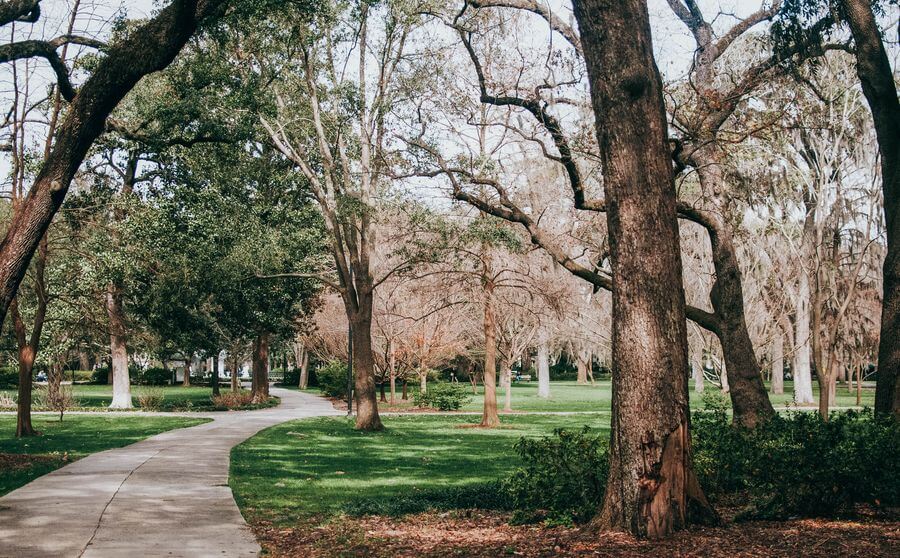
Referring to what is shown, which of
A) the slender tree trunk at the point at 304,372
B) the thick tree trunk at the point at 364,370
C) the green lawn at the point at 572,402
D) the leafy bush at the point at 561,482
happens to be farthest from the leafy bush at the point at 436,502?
the slender tree trunk at the point at 304,372

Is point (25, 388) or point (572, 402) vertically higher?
point (25, 388)

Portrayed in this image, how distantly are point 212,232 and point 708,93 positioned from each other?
18525 millimetres

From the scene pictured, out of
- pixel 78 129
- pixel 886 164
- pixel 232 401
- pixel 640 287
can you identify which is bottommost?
pixel 232 401

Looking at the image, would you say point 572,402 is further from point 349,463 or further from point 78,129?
point 78,129

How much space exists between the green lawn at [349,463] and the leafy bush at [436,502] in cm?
37

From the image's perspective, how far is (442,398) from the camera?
113ft

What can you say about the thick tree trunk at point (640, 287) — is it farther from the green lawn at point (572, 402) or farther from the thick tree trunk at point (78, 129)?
the green lawn at point (572, 402)

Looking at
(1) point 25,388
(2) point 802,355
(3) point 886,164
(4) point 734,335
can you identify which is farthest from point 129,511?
(2) point 802,355

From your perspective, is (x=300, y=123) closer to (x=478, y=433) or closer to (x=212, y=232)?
(x=212, y=232)

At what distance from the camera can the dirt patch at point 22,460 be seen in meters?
12.2

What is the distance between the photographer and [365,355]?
21094 millimetres

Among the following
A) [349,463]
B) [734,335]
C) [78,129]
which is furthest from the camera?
[349,463]

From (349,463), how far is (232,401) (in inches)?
850

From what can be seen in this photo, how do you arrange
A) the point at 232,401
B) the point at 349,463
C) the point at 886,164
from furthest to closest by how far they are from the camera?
the point at 232,401 < the point at 349,463 < the point at 886,164
